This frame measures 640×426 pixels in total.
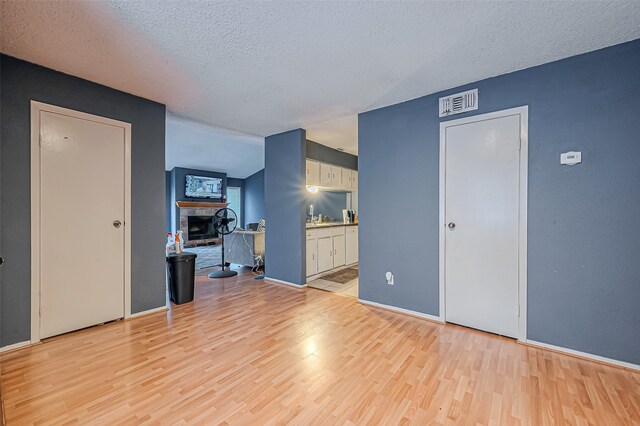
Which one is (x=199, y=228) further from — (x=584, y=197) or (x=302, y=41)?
(x=584, y=197)

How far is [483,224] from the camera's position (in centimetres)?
262

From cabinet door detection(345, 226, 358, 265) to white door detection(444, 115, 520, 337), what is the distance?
2.68m

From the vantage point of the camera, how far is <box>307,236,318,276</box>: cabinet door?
439 centimetres

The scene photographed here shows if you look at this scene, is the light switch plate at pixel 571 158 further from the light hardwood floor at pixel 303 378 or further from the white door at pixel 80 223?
the white door at pixel 80 223

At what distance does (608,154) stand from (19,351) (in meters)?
5.14

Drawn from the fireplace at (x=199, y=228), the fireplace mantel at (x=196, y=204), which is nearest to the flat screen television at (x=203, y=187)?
the fireplace mantel at (x=196, y=204)

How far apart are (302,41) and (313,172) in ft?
8.99

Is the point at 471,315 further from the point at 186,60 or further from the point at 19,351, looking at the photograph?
the point at 19,351

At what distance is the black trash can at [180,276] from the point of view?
3.37 m

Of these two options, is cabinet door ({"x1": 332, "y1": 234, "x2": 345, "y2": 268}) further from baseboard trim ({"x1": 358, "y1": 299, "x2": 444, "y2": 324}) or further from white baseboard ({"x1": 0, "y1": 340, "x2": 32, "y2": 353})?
white baseboard ({"x1": 0, "y1": 340, "x2": 32, "y2": 353})

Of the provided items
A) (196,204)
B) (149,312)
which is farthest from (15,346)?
(196,204)

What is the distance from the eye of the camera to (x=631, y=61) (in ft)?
6.63

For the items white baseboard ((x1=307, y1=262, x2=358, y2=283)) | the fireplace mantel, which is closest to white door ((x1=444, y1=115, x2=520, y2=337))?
white baseboard ((x1=307, y1=262, x2=358, y2=283))

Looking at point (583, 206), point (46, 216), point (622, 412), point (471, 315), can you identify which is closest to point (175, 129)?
point (46, 216)
